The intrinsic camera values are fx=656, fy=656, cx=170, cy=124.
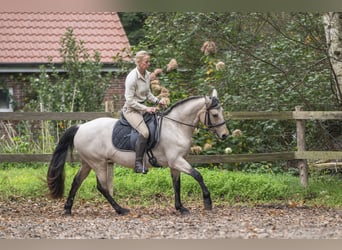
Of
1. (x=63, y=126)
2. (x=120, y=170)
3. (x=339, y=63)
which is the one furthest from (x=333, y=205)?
(x=63, y=126)

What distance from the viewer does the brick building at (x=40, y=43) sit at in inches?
744

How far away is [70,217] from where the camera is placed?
28.3 feet

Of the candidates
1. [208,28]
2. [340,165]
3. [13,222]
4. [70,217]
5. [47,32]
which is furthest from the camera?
[47,32]

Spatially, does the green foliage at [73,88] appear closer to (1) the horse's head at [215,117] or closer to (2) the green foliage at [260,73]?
(2) the green foliage at [260,73]

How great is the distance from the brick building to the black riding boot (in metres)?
8.80

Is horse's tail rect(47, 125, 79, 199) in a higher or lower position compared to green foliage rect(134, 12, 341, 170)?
lower

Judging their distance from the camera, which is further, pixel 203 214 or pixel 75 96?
pixel 75 96

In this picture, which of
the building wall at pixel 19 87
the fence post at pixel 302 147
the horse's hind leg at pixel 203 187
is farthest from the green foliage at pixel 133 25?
the horse's hind leg at pixel 203 187

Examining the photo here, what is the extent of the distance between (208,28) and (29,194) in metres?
4.99

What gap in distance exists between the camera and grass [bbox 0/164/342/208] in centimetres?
1073

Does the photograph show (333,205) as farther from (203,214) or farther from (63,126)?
(63,126)

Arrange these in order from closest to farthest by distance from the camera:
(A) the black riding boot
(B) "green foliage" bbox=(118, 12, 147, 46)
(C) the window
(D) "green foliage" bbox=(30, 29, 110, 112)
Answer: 1. (A) the black riding boot
2. (D) "green foliage" bbox=(30, 29, 110, 112)
3. (C) the window
4. (B) "green foliage" bbox=(118, 12, 147, 46)

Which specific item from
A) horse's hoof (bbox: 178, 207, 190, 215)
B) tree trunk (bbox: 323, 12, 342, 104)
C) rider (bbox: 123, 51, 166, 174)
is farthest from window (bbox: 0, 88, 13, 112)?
horse's hoof (bbox: 178, 207, 190, 215)

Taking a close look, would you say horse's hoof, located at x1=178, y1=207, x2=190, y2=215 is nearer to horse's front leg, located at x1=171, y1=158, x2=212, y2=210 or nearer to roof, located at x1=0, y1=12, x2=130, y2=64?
horse's front leg, located at x1=171, y1=158, x2=212, y2=210
